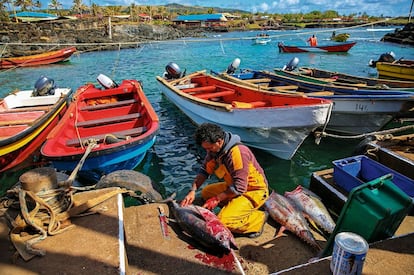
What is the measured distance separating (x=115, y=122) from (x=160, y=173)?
1778 millimetres

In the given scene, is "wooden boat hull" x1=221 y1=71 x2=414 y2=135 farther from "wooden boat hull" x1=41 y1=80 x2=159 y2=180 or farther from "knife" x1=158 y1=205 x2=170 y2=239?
"knife" x1=158 y1=205 x2=170 y2=239

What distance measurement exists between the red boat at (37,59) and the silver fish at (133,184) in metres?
21.6

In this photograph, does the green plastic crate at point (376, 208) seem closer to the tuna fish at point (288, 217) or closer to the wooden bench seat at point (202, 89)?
the tuna fish at point (288, 217)

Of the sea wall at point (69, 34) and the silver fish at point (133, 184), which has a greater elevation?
the sea wall at point (69, 34)

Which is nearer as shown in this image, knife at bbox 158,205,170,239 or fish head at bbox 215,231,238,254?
fish head at bbox 215,231,238,254

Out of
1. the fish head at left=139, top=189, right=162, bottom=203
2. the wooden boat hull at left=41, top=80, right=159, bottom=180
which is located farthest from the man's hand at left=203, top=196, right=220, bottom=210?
the wooden boat hull at left=41, top=80, right=159, bottom=180

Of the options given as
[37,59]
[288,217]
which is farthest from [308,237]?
[37,59]

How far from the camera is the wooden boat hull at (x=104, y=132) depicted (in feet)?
16.5

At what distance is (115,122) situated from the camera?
7.15 m

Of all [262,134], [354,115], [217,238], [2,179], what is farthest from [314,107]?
[2,179]

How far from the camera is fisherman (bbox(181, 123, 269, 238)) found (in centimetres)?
343

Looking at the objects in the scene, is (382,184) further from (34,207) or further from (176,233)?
(34,207)

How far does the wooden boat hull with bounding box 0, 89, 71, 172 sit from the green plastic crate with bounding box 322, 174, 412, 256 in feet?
19.4

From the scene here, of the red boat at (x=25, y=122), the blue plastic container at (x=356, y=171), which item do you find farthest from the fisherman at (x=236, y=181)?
the red boat at (x=25, y=122)
